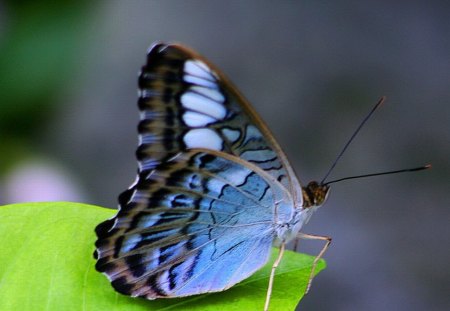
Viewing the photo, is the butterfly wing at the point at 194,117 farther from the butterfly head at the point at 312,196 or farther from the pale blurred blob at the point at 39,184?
the pale blurred blob at the point at 39,184

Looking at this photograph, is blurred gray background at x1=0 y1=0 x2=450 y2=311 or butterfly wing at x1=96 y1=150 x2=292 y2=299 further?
blurred gray background at x1=0 y1=0 x2=450 y2=311

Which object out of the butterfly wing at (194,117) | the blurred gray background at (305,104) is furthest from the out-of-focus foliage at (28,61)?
the butterfly wing at (194,117)

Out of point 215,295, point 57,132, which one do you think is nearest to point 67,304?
point 215,295

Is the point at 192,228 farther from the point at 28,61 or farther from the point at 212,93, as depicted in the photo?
the point at 28,61

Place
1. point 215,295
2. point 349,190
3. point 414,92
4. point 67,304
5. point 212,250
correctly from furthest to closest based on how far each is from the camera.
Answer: point 414,92
point 349,190
point 212,250
point 215,295
point 67,304

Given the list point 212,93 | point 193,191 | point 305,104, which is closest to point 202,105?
point 212,93

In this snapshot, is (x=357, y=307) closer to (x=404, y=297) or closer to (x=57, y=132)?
(x=404, y=297)

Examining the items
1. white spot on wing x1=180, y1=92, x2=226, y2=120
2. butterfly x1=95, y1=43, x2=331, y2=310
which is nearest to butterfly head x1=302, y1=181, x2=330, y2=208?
butterfly x1=95, y1=43, x2=331, y2=310

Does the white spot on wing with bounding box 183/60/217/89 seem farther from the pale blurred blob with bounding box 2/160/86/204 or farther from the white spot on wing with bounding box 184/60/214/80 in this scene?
the pale blurred blob with bounding box 2/160/86/204
